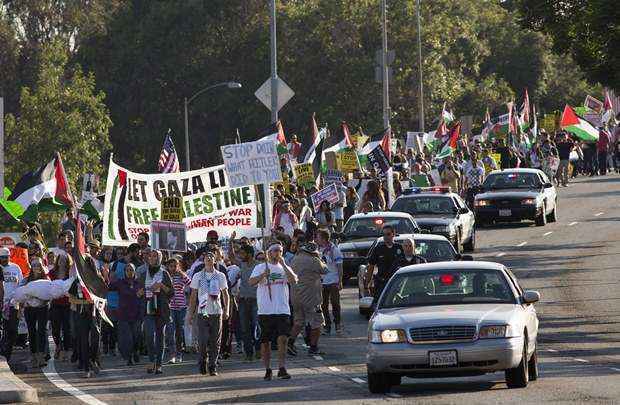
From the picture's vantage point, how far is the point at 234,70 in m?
90.0

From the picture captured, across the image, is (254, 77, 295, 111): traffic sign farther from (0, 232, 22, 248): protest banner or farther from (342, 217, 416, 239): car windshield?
(0, 232, 22, 248): protest banner

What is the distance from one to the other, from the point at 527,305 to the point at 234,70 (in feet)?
235

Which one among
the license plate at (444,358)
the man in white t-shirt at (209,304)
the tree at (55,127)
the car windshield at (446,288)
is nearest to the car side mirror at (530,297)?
the car windshield at (446,288)

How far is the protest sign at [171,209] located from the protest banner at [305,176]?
40.7ft

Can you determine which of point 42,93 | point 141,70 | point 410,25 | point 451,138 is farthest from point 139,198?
point 141,70

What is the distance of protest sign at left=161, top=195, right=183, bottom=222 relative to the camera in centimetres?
2825

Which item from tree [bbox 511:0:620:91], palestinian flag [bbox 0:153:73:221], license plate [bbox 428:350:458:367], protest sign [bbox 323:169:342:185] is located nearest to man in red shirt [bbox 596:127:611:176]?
protest sign [bbox 323:169:342:185]

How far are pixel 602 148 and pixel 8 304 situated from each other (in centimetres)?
4748

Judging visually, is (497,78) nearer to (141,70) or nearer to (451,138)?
(141,70)

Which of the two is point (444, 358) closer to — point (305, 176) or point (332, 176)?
point (305, 176)

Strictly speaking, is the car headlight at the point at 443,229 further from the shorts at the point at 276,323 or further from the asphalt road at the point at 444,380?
the shorts at the point at 276,323

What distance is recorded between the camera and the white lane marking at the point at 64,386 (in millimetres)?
19484

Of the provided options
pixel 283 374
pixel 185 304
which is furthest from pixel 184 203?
pixel 283 374

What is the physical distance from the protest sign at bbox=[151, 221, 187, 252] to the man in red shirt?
43539 millimetres
